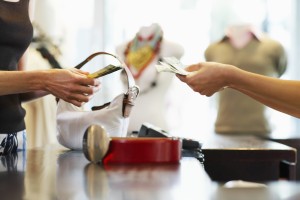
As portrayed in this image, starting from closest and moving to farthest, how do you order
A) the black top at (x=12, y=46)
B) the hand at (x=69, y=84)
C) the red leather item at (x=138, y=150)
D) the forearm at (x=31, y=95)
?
the red leather item at (x=138, y=150), the hand at (x=69, y=84), the black top at (x=12, y=46), the forearm at (x=31, y=95)

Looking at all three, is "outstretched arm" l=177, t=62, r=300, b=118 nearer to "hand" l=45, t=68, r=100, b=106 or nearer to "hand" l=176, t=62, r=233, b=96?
"hand" l=176, t=62, r=233, b=96

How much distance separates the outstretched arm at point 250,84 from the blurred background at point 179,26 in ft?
6.68

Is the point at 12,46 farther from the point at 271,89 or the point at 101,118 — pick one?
the point at 271,89

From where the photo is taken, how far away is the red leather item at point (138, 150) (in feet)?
4.11

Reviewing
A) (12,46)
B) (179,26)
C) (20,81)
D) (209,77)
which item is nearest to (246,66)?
(179,26)

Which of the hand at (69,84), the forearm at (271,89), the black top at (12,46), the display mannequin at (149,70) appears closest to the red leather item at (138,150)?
the hand at (69,84)

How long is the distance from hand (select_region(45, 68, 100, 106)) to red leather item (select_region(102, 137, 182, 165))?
→ 0.19 metres

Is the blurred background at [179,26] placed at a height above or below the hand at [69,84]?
above

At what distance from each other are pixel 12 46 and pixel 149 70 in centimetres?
176

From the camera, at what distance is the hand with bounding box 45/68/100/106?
1.37m

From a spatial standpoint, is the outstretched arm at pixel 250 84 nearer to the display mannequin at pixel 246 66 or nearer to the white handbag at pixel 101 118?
the white handbag at pixel 101 118

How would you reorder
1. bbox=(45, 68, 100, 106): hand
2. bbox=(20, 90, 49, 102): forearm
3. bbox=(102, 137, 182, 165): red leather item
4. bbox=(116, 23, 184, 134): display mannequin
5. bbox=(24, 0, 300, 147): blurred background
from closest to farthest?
bbox=(102, 137, 182, 165): red leather item < bbox=(45, 68, 100, 106): hand < bbox=(20, 90, 49, 102): forearm < bbox=(116, 23, 184, 134): display mannequin < bbox=(24, 0, 300, 147): blurred background

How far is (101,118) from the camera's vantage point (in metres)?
1.54

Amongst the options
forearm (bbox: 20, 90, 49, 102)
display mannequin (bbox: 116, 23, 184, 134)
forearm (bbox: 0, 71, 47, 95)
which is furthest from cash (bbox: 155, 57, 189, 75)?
display mannequin (bbox: 116, 23, 184, 134)
